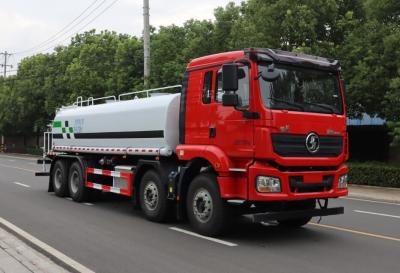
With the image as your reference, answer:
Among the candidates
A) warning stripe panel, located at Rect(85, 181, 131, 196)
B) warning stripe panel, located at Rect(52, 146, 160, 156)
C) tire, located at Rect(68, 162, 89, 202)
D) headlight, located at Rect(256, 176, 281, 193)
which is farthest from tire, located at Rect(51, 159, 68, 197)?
headlight, located at Rect(256, 176, 281, 193)

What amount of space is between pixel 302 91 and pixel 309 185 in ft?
5.24

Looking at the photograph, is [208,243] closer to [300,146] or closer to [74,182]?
[300,146]

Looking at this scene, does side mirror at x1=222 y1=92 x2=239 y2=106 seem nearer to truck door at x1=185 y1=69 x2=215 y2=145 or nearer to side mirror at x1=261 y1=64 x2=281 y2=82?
side mirror at x1=261 y1=64 x2=281 y2=82

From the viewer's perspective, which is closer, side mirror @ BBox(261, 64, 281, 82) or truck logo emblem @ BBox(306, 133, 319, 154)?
side mirror @ BBox(261, 64, 281, 82)

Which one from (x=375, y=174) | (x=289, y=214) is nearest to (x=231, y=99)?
(x=289, y=214)

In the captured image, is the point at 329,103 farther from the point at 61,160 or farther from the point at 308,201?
the point at 61,160

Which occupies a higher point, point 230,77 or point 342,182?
point 230,77

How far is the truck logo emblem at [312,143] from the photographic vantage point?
9.17 m

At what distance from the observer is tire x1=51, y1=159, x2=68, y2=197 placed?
620 inches

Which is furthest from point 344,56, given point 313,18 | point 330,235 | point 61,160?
point 330,235

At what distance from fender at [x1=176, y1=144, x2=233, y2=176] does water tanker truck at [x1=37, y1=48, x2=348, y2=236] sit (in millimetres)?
18

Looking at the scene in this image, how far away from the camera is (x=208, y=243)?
9.02 m

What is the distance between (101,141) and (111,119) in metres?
0.77

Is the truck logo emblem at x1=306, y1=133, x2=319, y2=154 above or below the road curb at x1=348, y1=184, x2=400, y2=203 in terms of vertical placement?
above
